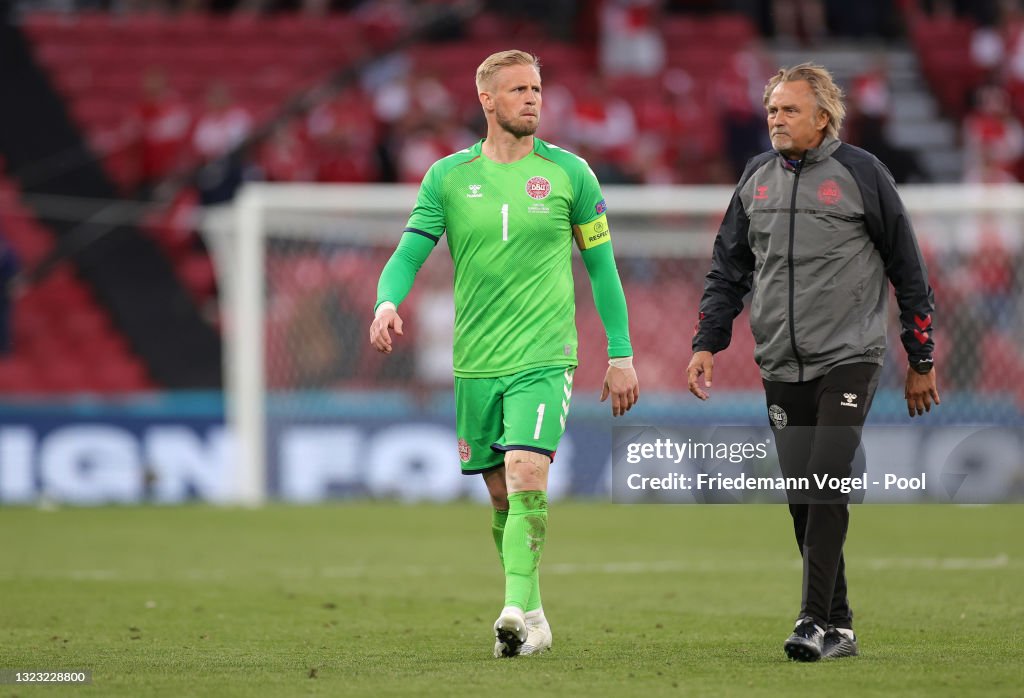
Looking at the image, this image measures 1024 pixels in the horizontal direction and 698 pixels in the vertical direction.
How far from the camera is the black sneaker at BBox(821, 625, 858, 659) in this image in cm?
625

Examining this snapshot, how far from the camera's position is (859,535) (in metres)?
12.0

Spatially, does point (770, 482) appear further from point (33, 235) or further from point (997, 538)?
point (33, 235)

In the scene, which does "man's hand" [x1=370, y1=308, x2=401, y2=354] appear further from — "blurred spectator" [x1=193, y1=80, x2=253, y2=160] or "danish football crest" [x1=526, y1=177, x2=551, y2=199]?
"blurred spectator" [x1=193, y1=80, x2=253, y2=160]

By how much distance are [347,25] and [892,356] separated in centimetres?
984

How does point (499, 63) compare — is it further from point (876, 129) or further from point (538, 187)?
point (876, 129)

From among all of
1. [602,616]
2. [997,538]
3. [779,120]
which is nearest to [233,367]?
[997,538]

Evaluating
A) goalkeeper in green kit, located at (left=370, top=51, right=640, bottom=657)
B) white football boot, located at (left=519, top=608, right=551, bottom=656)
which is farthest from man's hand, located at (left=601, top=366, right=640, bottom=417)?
white football boot, located at (left=519, top=608, right=551, bottom=656)

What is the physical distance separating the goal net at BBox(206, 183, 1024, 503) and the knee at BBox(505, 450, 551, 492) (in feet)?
29.4

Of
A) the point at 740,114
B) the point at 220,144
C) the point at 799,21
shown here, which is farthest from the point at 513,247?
the point at 799,21

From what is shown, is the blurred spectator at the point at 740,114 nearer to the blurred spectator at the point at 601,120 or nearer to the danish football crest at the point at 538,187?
the blurred spectator at the point at 601,120

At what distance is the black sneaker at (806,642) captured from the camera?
19.8ft

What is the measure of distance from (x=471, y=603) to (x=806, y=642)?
2.75 m

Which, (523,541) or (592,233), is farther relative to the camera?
(592,233)

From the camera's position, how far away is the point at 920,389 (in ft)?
20.7
